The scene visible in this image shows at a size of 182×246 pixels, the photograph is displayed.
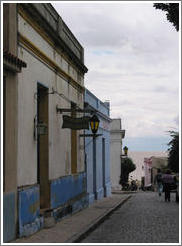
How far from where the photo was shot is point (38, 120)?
1409 centimetres

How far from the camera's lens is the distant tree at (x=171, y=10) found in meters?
11.4

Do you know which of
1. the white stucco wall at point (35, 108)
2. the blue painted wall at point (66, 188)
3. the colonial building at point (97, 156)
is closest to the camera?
the white stucco wall at point (35, 108)

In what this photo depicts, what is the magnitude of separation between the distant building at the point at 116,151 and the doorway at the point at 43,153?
28852 millimetres

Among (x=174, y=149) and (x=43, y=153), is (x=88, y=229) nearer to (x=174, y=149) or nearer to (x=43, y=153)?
(x=43, y=153)

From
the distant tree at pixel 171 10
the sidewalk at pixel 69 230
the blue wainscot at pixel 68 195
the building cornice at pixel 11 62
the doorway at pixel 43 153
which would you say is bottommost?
the sidewalk at pixel 69 230

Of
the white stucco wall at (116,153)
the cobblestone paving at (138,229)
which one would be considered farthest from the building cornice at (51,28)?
the white stucco wall at (116,153)

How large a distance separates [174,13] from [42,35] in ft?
Answer: 12.1

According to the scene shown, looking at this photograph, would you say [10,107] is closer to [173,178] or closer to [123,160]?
[173,178]

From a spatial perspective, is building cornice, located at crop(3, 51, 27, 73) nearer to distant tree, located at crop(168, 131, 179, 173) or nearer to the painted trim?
the painted trim

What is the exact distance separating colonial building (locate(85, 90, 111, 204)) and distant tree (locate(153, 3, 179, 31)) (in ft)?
27.8

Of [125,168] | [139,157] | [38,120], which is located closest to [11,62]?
[38,120]

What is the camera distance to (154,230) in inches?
512

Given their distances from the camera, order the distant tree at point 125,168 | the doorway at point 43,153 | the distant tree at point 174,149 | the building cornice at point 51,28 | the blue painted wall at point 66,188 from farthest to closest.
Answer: the distant tree at point 125,168
the distant tree at point 174,149
the blue painted wall at point 66,188
the doorway at point 43,153
the building cornice at point 51,28

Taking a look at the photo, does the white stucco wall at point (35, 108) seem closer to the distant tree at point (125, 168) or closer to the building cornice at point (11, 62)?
the building cornice at point (11, 62)
